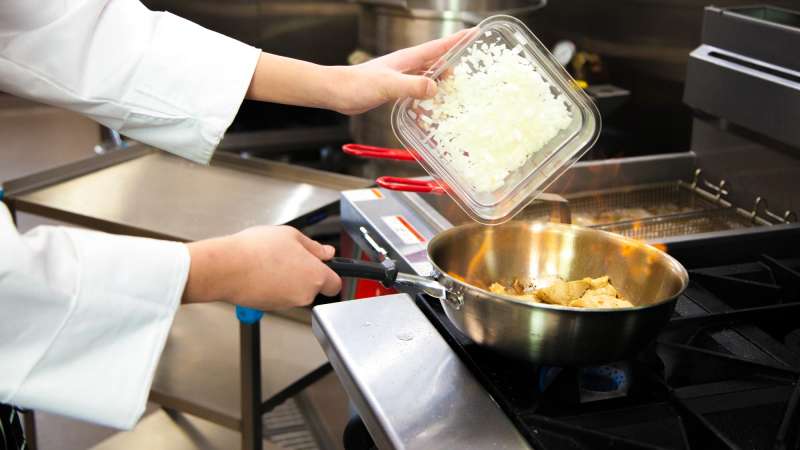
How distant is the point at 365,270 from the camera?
106 cm

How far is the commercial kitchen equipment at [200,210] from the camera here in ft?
5.80

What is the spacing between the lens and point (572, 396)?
96 centimetres

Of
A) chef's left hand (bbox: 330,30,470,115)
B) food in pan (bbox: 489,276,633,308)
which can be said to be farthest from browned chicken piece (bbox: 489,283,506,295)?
chef's left hand (bbox: 330,30,470,115)

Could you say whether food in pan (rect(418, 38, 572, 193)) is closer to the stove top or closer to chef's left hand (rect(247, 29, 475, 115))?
chef's left hand (rect(247, 29, 475, 115))

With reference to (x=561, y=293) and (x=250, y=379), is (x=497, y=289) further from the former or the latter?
(x=250, y=379)

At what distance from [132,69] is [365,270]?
57 centimetres

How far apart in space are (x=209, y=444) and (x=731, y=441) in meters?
1.65

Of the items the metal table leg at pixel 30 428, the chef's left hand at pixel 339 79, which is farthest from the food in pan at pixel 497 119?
the metal table leg at pixel 30 428

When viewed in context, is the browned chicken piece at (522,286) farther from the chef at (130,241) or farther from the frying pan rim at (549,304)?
the chef at (130,241)

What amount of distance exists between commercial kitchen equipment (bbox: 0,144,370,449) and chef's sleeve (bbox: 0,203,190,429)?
0.67m

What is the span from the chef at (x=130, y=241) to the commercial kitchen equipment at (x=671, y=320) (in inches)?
6.4

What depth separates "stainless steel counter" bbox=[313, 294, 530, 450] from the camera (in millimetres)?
890

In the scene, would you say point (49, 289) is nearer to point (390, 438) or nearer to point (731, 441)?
point (390, 438)

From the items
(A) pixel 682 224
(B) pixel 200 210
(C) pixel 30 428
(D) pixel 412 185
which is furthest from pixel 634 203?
(C) pixel 30 428
